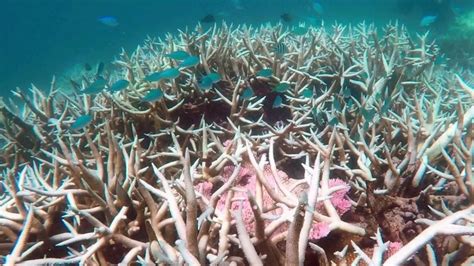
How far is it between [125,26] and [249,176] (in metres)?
49.7

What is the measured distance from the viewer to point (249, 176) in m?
2.79

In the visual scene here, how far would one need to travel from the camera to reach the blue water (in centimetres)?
2178

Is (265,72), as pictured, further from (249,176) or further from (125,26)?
(125,26)

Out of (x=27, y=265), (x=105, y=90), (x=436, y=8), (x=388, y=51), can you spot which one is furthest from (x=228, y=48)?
(x=436, y=8)

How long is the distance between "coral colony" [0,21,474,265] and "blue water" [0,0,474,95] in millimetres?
4604

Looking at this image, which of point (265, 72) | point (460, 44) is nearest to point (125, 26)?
point (460, 44)

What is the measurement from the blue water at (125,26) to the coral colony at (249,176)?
4604 mm

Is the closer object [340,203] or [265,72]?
[340,203]

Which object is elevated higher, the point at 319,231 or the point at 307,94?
the point at 307,94

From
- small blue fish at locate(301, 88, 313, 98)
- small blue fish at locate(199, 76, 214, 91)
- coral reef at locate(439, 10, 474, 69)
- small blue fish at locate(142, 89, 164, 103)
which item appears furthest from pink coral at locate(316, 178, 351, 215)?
coral reef at locate(439, 10, 474, 69)

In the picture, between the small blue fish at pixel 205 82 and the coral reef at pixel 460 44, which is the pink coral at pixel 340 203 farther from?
the coral reef at pixel 460 44

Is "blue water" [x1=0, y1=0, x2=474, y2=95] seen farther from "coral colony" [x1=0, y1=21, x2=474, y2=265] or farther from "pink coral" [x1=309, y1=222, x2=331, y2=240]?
"pink coral" [x1=309, y1=222, x2=331, y2=240]

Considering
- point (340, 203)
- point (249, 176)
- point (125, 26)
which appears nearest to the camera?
point (340, 203)

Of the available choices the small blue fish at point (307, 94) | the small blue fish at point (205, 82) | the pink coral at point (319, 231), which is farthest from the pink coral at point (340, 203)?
the small blue fish at point (205, 82)
